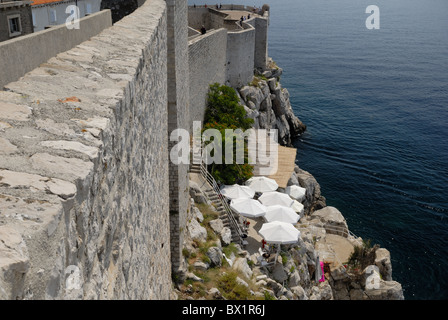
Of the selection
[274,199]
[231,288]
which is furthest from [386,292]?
[231,288]

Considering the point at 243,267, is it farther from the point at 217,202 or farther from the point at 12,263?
the point at 12,263

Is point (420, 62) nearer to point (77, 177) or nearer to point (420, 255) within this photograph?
point (420, 255)

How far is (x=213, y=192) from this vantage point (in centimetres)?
1780

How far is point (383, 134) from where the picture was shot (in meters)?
38.1

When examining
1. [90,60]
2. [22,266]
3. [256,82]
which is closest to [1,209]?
[22,266]

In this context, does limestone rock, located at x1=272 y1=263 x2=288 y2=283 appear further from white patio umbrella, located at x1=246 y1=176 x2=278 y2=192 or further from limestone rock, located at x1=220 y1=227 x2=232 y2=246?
white patio umbrella, located at x1=246 y1=176 x2=278 y2=192

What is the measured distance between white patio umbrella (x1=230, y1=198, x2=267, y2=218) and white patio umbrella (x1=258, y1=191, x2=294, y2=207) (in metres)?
1.95

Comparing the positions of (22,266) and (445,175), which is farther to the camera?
(445,175)

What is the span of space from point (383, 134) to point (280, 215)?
2231 centimetres

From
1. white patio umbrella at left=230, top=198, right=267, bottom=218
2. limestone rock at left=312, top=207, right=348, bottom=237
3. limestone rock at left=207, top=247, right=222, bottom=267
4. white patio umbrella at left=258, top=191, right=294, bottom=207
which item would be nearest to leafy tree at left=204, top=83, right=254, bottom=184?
white patio umbrella at left=258, top=191, right=294, bottom=207

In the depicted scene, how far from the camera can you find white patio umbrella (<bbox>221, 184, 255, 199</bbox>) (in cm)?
2039

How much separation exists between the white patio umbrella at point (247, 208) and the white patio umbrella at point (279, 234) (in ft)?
5.10

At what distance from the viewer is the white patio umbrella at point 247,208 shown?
18906 millimetres
